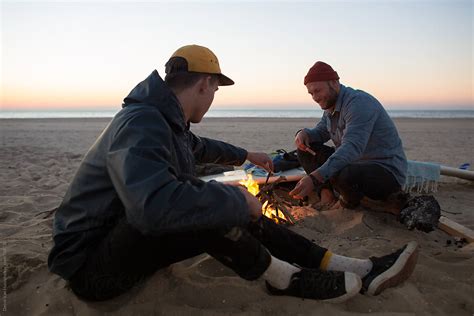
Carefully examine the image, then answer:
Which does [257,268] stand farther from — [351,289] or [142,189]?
[142,189]

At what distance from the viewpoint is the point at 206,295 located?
260 centimetres

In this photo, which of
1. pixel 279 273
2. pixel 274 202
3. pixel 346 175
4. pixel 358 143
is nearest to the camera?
Result: pixel 279 273

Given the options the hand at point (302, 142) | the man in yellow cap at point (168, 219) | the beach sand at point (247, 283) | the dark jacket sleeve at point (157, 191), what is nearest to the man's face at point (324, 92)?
the hand at point (302, 142)

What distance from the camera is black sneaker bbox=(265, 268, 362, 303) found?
2.40m

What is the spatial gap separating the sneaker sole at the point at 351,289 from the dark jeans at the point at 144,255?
18.9 inches

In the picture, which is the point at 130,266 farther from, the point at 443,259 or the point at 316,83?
the point at 316,83

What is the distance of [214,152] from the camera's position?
11.6 ft

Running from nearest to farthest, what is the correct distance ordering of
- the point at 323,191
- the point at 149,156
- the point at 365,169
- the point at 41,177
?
1. the point at 149,156
2. the point at 365,169
3. the point at 323,191
4. the point at 41,177

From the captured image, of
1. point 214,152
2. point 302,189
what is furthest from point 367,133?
point 214,152

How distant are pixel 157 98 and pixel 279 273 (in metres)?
1.26

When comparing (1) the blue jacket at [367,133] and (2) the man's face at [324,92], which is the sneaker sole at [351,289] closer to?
(1) the blue jacket at [367,133]

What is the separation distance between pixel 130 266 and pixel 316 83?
2.97 m

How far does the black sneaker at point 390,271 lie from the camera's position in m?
2.49

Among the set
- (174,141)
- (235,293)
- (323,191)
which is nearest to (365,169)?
(323,191)
